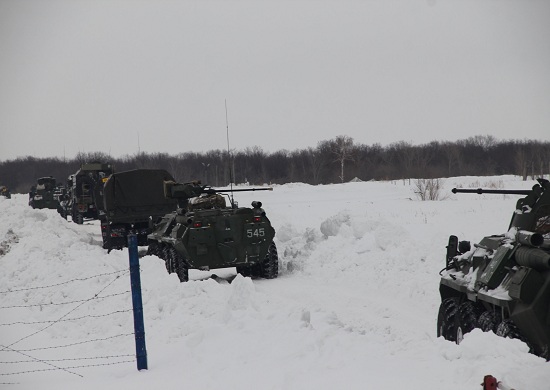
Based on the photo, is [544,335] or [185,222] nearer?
[544,335]

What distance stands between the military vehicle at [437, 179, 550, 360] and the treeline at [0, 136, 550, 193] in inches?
2403

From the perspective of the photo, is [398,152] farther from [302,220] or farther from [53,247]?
[53,247]

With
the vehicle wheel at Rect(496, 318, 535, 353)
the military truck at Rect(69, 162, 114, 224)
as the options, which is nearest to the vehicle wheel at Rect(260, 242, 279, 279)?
the vehicle wheel at Rect(496, 318, 535, 353)

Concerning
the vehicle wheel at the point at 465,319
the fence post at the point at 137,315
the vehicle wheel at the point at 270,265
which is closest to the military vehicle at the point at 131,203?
the vehicle wheel at the point at 270,265

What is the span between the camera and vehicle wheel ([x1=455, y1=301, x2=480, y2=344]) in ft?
23.4

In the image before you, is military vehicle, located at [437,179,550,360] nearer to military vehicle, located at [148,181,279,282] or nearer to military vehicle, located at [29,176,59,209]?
military vehicle, located at [148,181,279,282]

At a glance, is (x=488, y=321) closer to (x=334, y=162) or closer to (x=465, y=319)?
(x=465, y=319)

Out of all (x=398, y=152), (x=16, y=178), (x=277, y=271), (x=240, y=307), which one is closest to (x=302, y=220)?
(x=277, y=271)

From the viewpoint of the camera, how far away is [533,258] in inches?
238

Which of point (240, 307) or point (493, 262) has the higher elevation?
point (493, 262)

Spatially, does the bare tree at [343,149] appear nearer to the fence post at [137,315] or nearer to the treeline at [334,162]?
→ the treeline at [334,162]

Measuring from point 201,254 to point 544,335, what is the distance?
917 centimetres

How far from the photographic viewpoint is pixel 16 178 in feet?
313

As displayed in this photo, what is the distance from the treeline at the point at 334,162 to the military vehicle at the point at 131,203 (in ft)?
157
